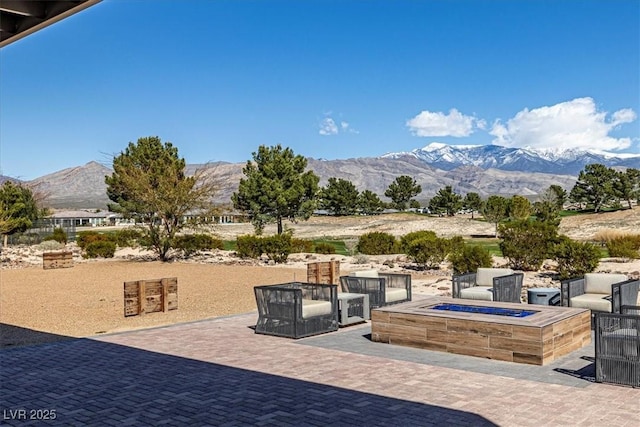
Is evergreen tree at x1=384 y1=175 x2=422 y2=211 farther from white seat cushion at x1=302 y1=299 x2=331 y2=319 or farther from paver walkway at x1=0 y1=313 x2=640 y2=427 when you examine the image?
paver walkway at x1=0 y1=313 x2=640 y2=427

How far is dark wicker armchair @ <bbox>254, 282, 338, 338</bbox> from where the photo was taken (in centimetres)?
871

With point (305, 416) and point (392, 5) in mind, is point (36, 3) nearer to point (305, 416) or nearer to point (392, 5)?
point (305, 416)

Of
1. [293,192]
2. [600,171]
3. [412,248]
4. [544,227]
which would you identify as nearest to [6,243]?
[293,192]

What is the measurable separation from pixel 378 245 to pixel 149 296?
14310 mm

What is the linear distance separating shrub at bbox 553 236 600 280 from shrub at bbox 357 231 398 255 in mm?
9809

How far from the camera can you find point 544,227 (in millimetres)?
17281

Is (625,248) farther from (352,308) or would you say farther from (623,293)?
(352,308)

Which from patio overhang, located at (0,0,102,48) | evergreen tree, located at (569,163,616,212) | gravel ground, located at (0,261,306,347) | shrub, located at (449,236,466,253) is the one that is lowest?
gravel ground, located at (0,261,306,347)

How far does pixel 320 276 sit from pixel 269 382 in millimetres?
8269

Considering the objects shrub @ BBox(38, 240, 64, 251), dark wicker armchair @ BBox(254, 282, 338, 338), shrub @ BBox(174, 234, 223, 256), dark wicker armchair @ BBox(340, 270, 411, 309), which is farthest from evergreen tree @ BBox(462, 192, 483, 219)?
dark wicker armchair @ BBox(254, 282, 338, 338)

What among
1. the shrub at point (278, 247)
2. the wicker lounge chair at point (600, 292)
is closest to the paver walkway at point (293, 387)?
the wicker lounge chair at point (600, 292)

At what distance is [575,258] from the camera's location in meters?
15.1

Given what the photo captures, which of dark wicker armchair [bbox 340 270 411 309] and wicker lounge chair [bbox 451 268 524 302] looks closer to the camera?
wicker lounge chair [bbox 451 268 524 302]

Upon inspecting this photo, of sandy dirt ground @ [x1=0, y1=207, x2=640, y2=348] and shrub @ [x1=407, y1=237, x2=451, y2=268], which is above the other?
shrub @ [x1=407, y1=237, x2=451, y2=268]
